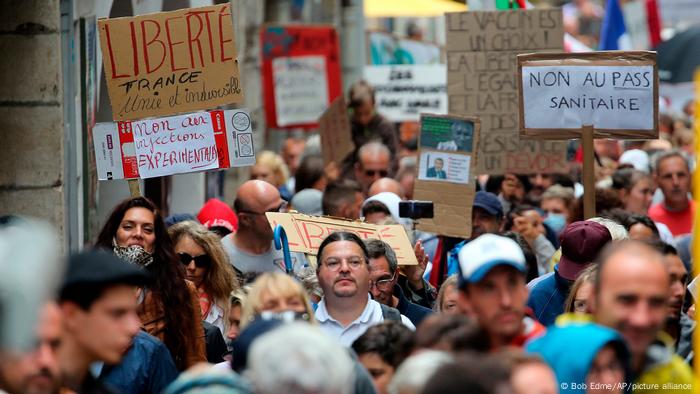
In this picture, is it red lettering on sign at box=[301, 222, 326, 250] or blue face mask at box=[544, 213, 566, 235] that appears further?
blue face mask at box=[544, 213, 566, 235]

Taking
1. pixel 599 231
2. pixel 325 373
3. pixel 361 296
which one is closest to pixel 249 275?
pixel 361 296

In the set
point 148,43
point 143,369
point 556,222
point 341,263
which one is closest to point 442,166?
point 556,222

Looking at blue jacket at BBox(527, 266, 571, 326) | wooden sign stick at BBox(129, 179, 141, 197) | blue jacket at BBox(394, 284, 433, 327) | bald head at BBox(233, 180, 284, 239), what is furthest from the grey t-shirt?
blue jacket at BBox(527, 266, 571, 326)

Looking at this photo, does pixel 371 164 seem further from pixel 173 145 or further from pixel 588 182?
pixel 173 145

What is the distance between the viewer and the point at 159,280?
736 centimetres

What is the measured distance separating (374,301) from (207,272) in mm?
1048

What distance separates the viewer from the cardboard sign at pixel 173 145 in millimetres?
8766

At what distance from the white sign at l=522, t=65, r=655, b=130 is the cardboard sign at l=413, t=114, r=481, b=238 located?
38.7 inches

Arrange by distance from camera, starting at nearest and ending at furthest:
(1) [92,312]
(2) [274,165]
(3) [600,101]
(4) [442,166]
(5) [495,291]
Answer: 1. (1) [92,312]
2. (5) [495,291]
3. (3) [600,101]
4. (4) [442,166]
5. (2) [274,165]

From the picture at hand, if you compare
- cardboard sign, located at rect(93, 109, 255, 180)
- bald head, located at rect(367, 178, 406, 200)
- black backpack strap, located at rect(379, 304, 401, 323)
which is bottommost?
black backpack strap, located at rect(379, 304, 401, 323)

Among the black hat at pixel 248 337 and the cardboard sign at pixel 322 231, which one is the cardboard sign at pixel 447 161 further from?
the black hat at pixel 248 337

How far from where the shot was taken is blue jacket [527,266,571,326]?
7906 millimetres

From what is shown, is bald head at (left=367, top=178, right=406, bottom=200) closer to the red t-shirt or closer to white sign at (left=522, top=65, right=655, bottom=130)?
white sign at (left=522, top=65, right=655, bottom=130)

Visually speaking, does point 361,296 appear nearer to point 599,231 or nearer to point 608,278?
point 599,231
